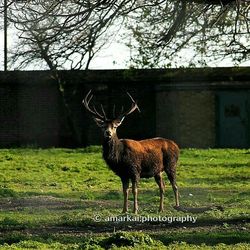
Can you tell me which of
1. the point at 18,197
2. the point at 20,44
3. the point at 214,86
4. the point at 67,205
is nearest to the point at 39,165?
the point at 18,197

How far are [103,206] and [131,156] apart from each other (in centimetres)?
160

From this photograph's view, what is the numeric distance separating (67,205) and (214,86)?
1945 cm

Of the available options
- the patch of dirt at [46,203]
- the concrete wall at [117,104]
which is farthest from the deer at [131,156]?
the concrete wall at [117,104]

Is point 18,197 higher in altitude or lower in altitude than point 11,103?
lower

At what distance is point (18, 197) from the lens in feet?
56.7

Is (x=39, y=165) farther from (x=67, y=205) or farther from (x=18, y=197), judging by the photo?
(x=67, y=205)

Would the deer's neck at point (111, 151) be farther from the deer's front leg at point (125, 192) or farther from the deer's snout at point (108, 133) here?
the deer's front leg at point (125, 192)

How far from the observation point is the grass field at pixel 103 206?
1138 centimetres

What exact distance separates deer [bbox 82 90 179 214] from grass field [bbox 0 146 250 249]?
617mm

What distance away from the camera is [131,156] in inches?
570

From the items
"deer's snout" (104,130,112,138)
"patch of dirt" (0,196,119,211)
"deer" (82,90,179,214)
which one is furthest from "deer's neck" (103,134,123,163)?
"patch of dirt" (0,196,119,211)

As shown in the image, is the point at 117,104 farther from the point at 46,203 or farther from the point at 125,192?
the point at 125,192

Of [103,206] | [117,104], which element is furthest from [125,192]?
[117,104]

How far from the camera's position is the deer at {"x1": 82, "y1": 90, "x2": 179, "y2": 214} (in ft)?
46.8
